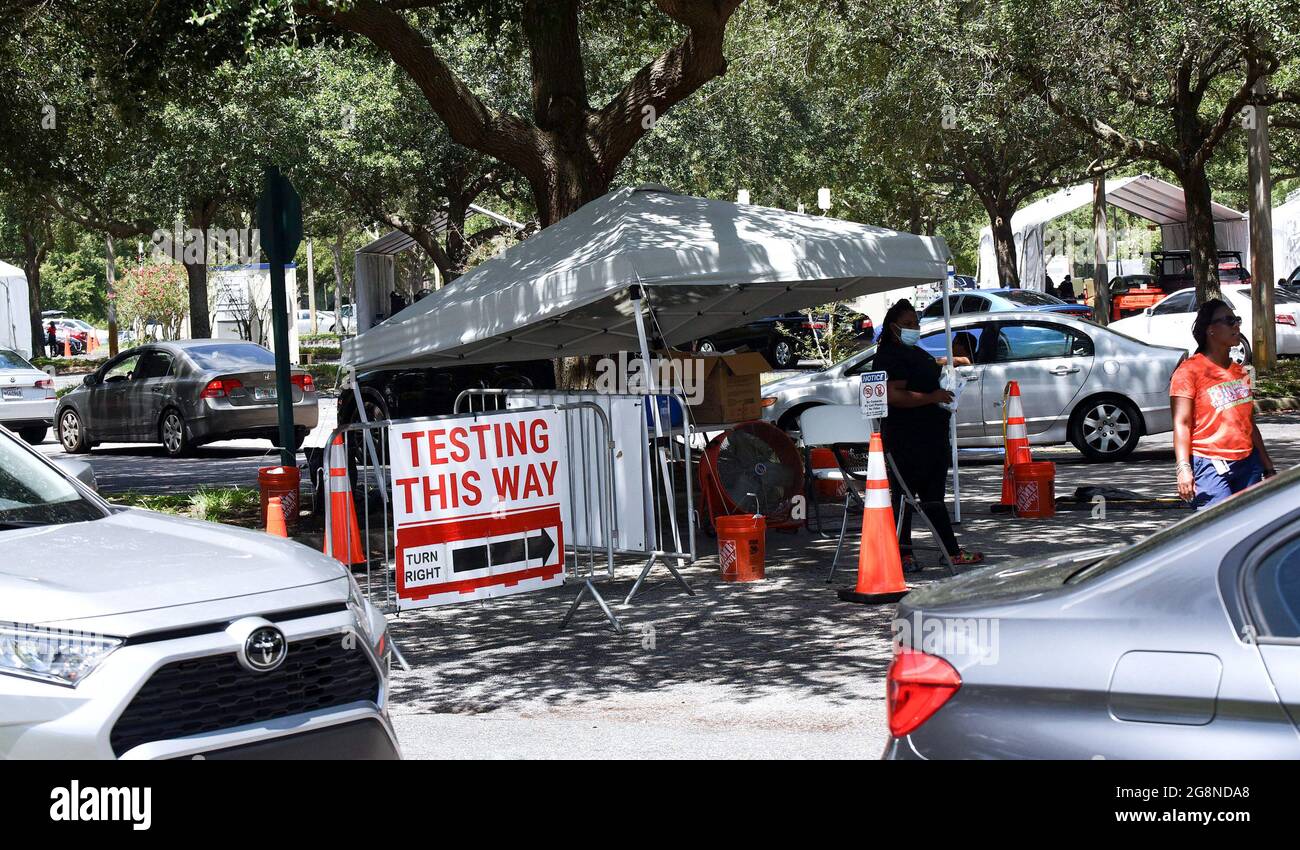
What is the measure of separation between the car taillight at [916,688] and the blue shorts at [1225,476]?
432 cm

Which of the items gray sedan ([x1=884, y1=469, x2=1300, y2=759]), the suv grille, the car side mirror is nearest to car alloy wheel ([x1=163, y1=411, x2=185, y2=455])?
the car side mirror

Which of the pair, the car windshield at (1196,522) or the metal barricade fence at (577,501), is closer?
the car windshield at (1196,522)

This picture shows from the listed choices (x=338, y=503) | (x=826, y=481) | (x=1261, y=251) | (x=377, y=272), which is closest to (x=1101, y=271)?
(x=1261, y=251)

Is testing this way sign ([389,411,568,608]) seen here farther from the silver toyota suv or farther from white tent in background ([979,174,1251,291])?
white tent in background ([979,174,1251,291])

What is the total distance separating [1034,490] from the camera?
Result: 12039mm

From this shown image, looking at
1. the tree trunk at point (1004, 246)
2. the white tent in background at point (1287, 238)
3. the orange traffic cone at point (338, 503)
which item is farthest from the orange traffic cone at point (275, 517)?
the white tent in background at point (1287, 238)

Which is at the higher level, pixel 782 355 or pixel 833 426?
pixel 782 355

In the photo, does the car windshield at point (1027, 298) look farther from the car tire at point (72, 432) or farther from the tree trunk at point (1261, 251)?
the car tire at point (72, 432)

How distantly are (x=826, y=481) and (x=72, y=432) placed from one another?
13404 millimetres

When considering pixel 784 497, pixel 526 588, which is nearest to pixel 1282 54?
pixel 784 497

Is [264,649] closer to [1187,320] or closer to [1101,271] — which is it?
[1187,320]

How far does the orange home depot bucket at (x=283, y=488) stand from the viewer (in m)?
12.0

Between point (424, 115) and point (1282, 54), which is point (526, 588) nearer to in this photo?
point (1282, 54)

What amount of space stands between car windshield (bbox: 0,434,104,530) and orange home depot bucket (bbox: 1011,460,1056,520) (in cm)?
826
